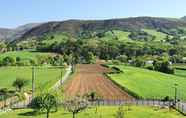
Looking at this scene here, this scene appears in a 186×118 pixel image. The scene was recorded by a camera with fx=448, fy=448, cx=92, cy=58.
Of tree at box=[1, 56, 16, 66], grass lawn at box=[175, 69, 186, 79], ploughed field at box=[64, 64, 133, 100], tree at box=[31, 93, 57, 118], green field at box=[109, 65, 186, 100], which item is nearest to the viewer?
tree at box=[31, 93, 57, 118]

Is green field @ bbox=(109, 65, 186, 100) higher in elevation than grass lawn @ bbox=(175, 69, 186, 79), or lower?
higher

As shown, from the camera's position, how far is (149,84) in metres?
121

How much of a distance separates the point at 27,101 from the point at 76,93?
684 inches

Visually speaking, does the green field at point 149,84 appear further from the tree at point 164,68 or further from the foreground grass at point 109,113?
the foreground grass at point 109,113

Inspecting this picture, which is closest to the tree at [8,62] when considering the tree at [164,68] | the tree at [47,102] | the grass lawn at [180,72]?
the tree at [164,68]

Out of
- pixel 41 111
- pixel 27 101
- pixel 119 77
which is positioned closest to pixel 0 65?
pixel 119 77

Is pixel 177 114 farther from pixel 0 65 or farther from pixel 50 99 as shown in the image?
pixel 0 65

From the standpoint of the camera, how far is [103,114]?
225ft

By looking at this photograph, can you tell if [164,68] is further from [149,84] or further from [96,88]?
[96,88]

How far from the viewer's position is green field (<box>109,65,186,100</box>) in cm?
10286

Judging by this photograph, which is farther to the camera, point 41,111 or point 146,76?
point 146,76

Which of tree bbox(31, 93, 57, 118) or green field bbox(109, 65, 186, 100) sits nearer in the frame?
tree bbox(31, 93, 57, 118)

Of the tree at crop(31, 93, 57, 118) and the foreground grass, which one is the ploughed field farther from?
the tree at crop(31, 93, 57, 118)

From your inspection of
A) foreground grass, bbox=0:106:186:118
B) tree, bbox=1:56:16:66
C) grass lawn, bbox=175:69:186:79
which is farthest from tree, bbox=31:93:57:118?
tree, bbox=1:56:16:66
